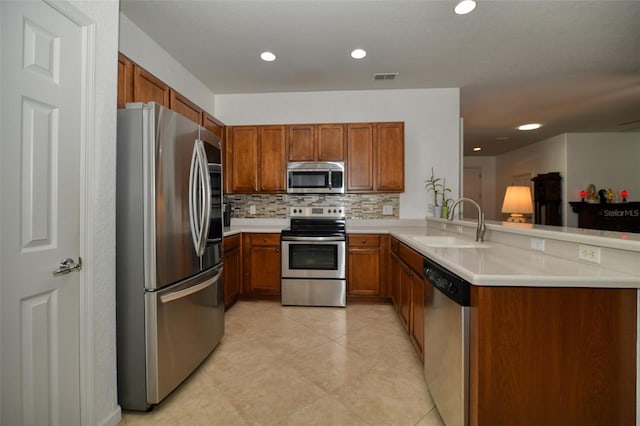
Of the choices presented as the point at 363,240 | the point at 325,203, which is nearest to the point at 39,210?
the point at 363,240

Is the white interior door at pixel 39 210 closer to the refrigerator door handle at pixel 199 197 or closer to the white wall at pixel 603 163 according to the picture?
the refrigerator door handle at pixel 199 197

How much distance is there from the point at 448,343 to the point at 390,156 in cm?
268

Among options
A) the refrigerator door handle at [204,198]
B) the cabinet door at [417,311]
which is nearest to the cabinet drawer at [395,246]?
the cabinet door at [417,311]

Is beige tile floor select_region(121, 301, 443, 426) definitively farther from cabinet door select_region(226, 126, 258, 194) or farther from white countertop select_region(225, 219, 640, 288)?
cabinet door select_region(226, 126, 258, 194)

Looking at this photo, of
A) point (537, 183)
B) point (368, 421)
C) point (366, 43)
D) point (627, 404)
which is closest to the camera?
point (627, 404)

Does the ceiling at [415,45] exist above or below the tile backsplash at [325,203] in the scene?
above

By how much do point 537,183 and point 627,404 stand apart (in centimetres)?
695

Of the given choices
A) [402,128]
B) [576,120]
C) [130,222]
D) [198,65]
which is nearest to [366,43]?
[402,128]

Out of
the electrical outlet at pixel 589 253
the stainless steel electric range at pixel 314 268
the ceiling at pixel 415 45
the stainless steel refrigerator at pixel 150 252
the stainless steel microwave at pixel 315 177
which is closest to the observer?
the electrical outlet at pixel 589 253

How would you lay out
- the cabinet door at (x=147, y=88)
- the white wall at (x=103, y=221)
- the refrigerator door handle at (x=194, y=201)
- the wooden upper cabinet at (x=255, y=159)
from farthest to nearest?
the wooden upper cabinet at (x=255, y=159) → the cabinet door at (x=147, y=88) → the refrigerator door handle at (x=194, y=201) → the white wall at (x=103, y=221)

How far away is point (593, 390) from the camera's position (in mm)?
1140

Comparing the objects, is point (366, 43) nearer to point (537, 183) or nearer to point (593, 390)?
point (593, 390)

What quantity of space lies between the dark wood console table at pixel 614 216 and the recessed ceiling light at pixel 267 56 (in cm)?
650

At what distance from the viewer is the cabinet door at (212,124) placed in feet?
10.7
